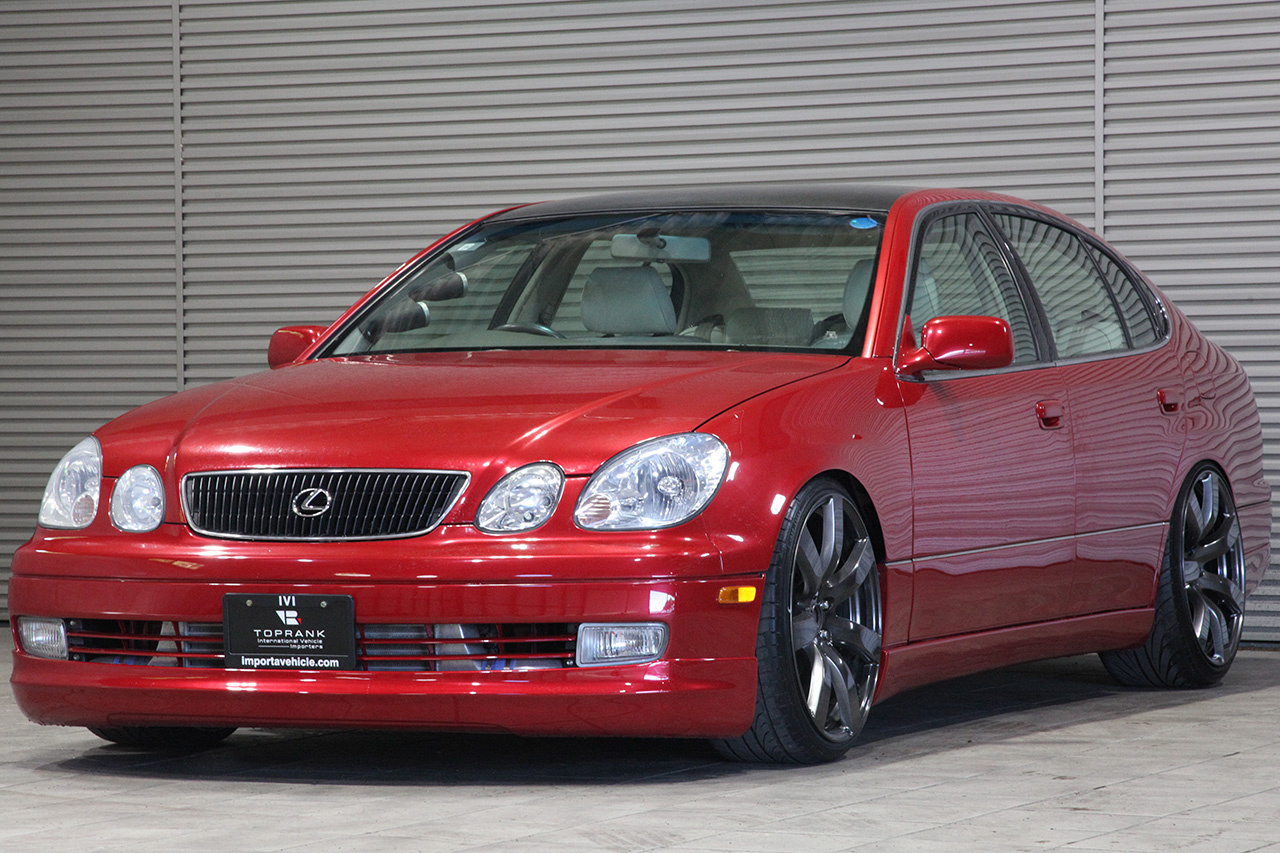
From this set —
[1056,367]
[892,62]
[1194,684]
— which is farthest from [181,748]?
[892,62]

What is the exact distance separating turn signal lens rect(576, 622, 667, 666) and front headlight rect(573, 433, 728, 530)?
0.21 meters

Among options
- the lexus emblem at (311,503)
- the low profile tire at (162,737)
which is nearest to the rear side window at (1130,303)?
the lexus emblem at (311,503)

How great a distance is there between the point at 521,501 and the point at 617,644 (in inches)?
14.1

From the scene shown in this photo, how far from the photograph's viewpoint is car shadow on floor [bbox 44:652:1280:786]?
14.8 ft

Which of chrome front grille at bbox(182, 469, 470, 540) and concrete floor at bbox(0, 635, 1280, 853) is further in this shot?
chrome front grille at bbox(182, 469, 470, 540)

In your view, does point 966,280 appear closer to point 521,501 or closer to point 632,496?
point 632,496

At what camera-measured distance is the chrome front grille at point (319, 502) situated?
4.22 metres

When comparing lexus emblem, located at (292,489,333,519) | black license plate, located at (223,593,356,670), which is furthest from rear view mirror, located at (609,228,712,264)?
black license plate, located at (223,593,356,670)

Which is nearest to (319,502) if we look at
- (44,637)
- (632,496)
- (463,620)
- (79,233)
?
(463,620)

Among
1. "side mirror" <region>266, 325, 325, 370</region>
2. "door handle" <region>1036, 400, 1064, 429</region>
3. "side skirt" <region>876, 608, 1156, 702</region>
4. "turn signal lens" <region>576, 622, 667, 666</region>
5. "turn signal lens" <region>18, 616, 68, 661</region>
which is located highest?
"side mirror" <region>266, 325, 325, 370</region>

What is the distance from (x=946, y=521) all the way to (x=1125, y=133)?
3.30 metres

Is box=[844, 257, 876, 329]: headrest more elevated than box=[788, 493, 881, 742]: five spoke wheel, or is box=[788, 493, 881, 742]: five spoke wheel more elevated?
box=[844, 257, 876, 329]: headrest

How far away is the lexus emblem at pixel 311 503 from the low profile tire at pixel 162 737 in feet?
3.04

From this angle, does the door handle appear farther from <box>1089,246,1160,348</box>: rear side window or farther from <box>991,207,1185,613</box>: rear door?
<box>1089,246,1160,348</box>: rear side window
